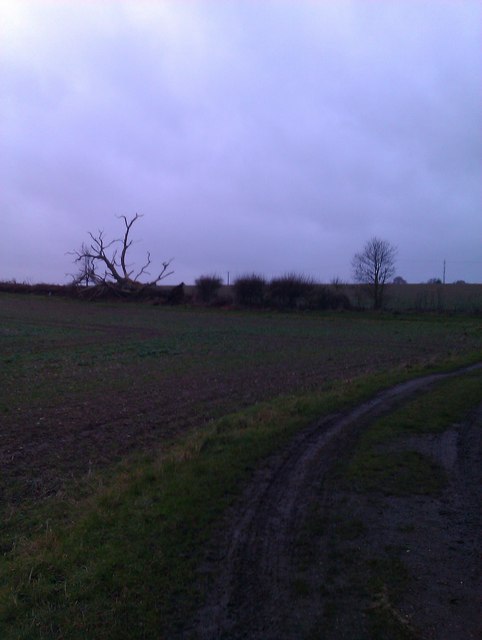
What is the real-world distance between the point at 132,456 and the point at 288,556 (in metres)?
4.49

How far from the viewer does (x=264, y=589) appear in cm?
487

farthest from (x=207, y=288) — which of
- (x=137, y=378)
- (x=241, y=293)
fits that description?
(x=137, y=378)

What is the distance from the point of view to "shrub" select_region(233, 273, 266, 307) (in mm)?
69062

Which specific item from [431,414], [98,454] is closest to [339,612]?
[98,454]

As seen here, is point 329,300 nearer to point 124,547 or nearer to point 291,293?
point 291,293

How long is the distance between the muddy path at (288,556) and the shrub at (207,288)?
65116 millimetres

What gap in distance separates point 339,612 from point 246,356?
19.9 metres

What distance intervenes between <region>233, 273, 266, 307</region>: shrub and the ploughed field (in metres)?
27.7

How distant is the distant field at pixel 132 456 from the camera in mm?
4902

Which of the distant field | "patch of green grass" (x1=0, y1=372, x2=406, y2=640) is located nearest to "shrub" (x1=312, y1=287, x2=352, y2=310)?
the distant field

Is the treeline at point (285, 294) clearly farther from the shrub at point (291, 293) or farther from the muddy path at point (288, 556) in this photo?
the muddy path at point (288, 556)

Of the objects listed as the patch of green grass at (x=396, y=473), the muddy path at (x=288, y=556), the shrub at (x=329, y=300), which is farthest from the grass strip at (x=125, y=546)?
the shrub at (x=329, y=300)

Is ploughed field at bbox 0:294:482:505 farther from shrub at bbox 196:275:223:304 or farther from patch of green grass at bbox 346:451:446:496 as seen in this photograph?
shrub at bbox 196:275:223:304

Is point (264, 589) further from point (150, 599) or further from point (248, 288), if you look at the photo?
point (248, 288)
